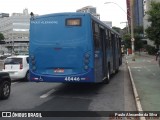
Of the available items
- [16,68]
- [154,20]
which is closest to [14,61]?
[16,68]

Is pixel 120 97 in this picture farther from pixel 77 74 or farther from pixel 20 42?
pixel 20 42

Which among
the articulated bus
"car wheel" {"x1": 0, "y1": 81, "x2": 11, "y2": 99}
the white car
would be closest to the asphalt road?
"car wheel" {"x1": 0, "y1": 81, "x2": 11, "y2": 99}

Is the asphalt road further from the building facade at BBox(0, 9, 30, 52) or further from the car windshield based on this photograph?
the building facade at BBox(0, 9, 30, 52)

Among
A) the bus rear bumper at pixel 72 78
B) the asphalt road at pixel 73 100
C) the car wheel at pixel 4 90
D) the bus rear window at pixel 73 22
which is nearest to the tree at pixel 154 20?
the asphalt road at pixel 73 100

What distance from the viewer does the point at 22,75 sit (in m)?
20.1

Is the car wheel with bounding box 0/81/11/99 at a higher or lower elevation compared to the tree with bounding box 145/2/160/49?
lower

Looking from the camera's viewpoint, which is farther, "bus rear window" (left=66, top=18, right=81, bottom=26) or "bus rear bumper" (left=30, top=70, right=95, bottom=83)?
"bus rear window" (left=66, top=18, right=81, bottom=26)

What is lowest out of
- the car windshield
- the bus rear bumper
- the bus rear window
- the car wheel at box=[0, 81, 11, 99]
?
the car wheel at box=[0, 81, 11, 99]

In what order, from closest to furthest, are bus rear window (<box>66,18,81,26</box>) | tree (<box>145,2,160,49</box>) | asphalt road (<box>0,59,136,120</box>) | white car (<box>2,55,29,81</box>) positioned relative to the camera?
asphalt road (<box>0,59,136,120</box>) → bus rear window (<box>66,18,81,26</box>) → tree (<box>145,2,160,49</box>) → white car (<box>2,55,29,81</box>)

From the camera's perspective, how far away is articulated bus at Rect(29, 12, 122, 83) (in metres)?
13.6

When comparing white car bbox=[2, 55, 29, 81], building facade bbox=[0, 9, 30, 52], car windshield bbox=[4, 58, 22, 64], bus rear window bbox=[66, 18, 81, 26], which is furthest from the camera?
building facade bbox=[0, 9, 30, 52]

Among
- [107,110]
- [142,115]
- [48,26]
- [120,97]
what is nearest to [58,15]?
[48,26]

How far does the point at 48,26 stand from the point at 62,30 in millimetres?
592

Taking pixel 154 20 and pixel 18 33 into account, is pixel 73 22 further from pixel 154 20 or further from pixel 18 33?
pixel 18 33
